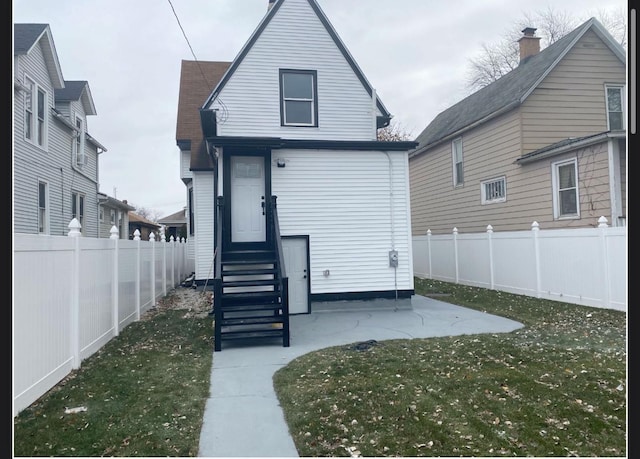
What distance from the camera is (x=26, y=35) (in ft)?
44.0

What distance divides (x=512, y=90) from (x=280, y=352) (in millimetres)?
11827

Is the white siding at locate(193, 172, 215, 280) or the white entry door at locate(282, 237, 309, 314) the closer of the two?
the white entry door at locate(282, 237, 309, 314)

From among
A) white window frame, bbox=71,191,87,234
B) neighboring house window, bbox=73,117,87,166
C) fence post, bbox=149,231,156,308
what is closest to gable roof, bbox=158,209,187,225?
white window frame, bbox=71,191,87,234

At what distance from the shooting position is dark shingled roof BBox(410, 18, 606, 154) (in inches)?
513

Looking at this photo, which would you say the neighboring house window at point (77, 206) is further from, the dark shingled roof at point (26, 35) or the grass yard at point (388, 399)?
the grass yard at point (388, 399)

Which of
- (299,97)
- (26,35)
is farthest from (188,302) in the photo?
(26,35)

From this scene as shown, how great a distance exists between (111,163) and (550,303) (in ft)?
77.0

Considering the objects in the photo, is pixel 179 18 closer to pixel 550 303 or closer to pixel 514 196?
pixel 550 303

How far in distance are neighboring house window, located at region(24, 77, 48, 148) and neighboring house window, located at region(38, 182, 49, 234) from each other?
141 centimetres

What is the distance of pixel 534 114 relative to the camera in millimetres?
13109

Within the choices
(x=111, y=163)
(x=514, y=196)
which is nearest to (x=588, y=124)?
Answer: (x=514, y=196)

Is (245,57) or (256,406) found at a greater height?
(245,57)

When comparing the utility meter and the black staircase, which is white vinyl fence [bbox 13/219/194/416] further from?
the utility meter
